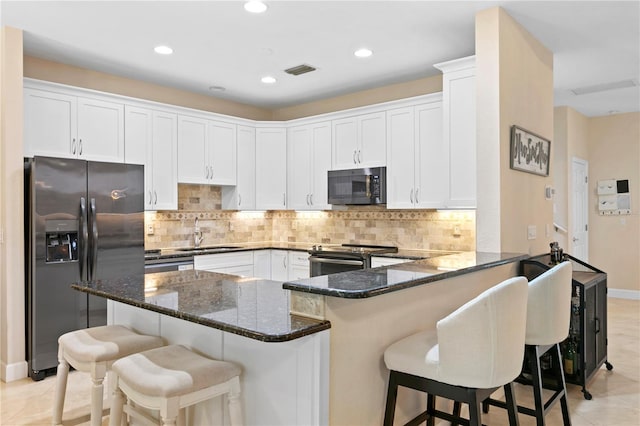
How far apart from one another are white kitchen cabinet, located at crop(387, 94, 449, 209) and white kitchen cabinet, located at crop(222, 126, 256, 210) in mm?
1814

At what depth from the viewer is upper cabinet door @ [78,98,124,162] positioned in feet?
14.1

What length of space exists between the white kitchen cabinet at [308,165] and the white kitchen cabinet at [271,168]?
0.08 metres

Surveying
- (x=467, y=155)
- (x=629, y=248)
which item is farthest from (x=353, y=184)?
(x=629, y=248)

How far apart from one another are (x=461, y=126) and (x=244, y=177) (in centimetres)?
280

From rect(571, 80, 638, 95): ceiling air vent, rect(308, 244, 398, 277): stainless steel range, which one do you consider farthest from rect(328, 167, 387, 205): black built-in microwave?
rect(571, 80, 638, 95): ceiling air vent

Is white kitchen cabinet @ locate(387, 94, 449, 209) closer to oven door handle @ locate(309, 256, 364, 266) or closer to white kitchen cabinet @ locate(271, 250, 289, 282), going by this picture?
oven door handle @ locate(309, 256, 364, 266)

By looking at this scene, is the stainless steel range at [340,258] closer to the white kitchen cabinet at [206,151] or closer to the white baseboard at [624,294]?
the white kitchen cabinet at [206,151]

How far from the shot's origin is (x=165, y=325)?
7.84 ft

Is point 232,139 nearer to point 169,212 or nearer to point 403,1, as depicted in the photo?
point 169,212

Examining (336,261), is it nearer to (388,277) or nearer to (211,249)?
(211,249)

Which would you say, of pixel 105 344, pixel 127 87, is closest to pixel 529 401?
pixel 105 344

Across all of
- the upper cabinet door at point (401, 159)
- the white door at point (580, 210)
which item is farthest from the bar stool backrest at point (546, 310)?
the white door at point (580, 210)

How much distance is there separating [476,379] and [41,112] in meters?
4.04

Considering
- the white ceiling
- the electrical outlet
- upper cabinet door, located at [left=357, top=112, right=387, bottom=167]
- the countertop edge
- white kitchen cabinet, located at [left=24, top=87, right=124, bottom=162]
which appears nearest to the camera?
the countertop edge
